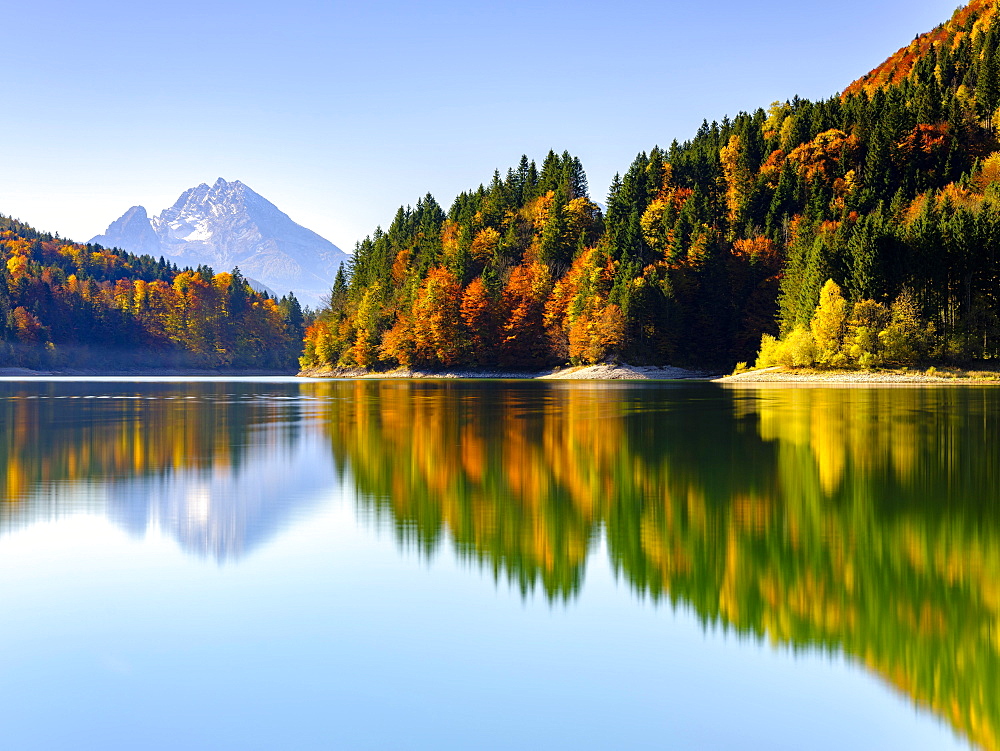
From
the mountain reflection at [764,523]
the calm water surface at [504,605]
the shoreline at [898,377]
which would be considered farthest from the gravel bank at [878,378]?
the calm water surface at [504,605]

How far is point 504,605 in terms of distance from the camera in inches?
384

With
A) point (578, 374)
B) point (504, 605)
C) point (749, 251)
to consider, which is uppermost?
point (749, 251)

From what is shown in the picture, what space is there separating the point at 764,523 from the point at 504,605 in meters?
5.56

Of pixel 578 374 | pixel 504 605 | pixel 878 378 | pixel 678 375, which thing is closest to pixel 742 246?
pixel 678 375

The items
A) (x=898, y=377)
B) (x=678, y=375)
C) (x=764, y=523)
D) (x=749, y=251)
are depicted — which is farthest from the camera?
(x=749, y=251)

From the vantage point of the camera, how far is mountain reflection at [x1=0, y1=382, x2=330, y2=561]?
14.3 m

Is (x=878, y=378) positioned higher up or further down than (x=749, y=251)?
further down

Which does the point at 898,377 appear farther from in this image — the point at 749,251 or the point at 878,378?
the point at 749,251

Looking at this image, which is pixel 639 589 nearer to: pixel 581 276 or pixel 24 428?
pixel 24 428

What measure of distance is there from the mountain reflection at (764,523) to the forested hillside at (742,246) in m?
59.9

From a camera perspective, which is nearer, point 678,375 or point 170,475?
point 170,475

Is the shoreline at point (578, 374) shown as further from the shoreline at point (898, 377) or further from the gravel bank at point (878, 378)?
the shoreline at point (898, 377)

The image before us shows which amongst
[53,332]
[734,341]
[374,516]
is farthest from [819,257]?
[53,332]

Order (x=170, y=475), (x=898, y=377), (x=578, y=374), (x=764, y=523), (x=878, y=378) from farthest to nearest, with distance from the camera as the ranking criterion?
(x=578, y=374) → (x=878, y=378) → (x=898, y=377) → (x=170, y=475) → (x=764, y=523)
